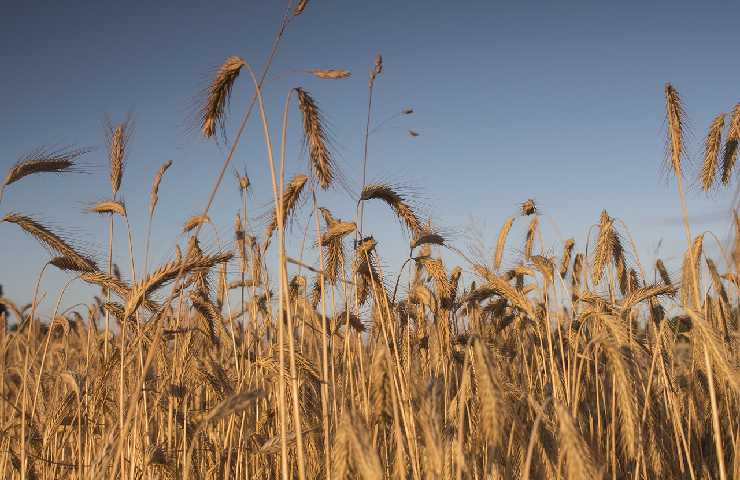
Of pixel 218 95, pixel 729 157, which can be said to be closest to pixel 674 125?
pixel 729 157

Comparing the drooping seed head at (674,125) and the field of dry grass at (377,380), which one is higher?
the drooping seed head at (674,125)

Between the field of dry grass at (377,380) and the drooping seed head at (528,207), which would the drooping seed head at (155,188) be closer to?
the field of dry grass at (377,380)

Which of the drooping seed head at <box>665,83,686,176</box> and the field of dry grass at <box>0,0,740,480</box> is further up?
the drooping seed head at <box>665,83,686,176</box>

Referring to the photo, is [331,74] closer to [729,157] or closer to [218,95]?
[218,95]

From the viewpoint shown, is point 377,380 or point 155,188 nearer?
point 377,380

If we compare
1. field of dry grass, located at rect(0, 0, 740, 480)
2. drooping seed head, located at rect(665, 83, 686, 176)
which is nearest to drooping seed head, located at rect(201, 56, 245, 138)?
field of dry grass, located at rect(0, 0, 740, 480)

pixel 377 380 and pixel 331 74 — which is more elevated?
pixel 331 74

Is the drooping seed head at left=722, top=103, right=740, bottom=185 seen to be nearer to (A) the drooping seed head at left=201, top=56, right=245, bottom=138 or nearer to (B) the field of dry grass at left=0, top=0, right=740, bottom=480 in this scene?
(B) the field of dry grass at left=0, top=0, right=740, bottom=480

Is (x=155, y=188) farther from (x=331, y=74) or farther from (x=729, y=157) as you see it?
(x=729, y=157)

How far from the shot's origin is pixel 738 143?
11.8ft

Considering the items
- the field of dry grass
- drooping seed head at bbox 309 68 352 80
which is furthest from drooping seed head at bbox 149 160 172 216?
drooping seed head at bbox 309 68 352 80

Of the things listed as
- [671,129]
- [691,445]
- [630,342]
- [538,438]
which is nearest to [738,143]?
[671,129]

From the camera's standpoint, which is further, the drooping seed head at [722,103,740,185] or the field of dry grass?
the drooping seed head at [722,103,740,185]

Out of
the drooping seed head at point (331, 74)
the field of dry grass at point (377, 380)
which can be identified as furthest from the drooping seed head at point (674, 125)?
the drooping seed head at point (331, 74)
